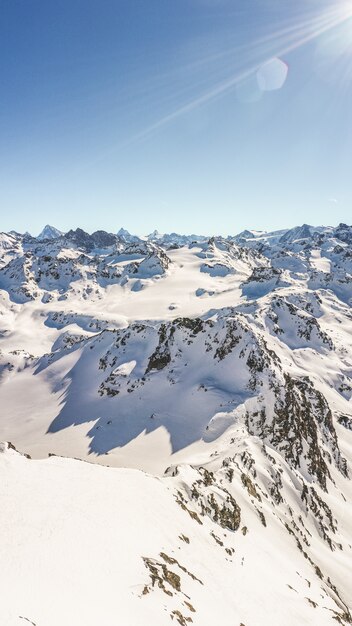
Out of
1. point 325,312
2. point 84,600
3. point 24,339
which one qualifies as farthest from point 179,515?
point 325,312

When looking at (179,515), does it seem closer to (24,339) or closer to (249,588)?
(249,588)

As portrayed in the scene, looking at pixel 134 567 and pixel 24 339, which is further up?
pixel 134 567

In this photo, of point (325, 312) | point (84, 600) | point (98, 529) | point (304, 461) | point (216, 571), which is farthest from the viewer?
point (325, 312)

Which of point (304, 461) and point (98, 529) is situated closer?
point (98, 529)

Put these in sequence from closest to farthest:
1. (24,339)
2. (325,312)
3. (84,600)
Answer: (84,600), (24,339), (325,312)

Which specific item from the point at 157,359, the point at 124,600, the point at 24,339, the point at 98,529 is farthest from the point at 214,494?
the point at 24,339

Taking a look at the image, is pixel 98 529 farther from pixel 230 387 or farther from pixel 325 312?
pixel 325 312

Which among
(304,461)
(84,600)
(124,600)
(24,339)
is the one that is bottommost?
(24,339)
